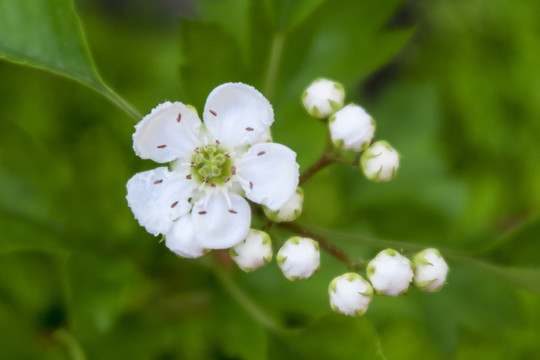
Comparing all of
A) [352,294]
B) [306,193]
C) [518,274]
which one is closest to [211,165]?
[352,294]

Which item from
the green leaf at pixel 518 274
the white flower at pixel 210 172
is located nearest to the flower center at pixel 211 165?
the white flower at pixel 210 172

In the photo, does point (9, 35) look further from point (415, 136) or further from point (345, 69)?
point (415, 136)

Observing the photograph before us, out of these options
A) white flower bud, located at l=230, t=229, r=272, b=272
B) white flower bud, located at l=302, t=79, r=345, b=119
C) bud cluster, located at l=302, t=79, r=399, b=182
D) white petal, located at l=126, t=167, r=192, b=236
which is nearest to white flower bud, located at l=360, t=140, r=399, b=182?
bud cluster, located at l=302, t=79, r=399, b=182

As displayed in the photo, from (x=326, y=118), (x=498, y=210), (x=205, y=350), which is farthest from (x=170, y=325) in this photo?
(x=498, y=210)

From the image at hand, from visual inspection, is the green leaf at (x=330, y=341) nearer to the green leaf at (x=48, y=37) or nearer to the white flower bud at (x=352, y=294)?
the white flower bud at (x=352, y=294)

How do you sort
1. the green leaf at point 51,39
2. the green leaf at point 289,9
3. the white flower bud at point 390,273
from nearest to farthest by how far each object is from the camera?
the white flower bud at point 390,273
the green leaf at point 51,39
the green leaf at point 289,9

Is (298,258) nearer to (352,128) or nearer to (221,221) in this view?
(221,221)

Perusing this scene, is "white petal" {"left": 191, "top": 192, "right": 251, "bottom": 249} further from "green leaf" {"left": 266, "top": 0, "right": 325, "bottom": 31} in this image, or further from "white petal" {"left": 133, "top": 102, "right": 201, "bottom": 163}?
"green leaf" {"left": 266, "top": 0, "right": 325, "bottom": 31}
